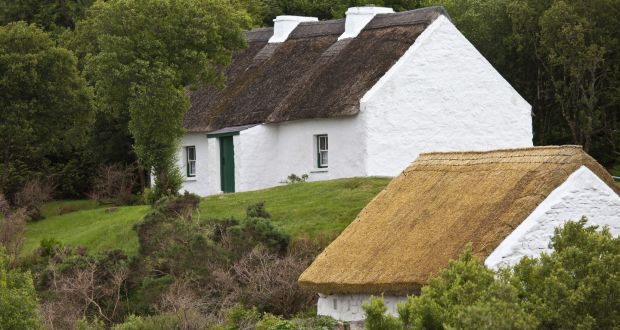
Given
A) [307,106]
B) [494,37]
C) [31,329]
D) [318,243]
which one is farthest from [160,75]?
[31,329]

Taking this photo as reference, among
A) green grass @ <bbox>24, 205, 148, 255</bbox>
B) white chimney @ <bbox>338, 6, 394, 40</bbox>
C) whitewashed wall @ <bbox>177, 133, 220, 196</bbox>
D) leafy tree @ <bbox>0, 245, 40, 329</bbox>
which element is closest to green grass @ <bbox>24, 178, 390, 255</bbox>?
green grass @ <bbox>24, 205, 148, 255</bbox>

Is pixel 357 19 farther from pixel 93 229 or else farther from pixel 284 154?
pixel 93 229

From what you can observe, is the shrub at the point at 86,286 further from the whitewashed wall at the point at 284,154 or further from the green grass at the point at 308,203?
the whitewashed wall at the point at 284,154

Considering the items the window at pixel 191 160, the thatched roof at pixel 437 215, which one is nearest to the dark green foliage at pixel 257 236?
the thatched roof at pixel 437 215

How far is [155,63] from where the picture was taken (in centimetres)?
3994

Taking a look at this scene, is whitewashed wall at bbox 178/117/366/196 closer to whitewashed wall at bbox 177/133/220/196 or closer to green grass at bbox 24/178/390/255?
whitewashed wall at bbox 177/133/220/196

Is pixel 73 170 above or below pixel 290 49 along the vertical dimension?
below

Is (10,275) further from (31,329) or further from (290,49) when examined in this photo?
(290,49)

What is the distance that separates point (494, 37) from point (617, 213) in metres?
25.7

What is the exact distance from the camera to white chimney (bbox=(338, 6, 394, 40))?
43094 millimetres

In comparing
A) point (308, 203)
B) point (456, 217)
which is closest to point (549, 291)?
point (456, 217)

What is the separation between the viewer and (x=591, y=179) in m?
23.1

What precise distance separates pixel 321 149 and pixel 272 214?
737 cm

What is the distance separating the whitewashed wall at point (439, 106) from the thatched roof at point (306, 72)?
463 millimetres
